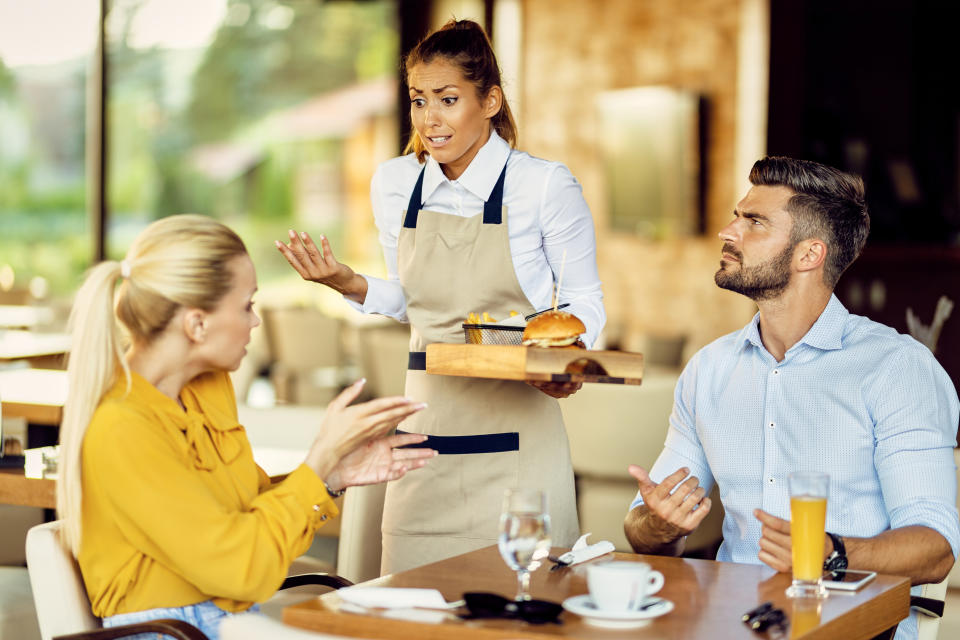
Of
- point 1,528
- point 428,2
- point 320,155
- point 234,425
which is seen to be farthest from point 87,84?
point 234,425

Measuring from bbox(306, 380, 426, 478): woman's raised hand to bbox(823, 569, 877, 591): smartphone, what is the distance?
0.68m

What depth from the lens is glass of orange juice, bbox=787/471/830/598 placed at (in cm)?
176

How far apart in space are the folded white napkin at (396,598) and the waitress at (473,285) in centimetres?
77

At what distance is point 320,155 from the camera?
405 inches

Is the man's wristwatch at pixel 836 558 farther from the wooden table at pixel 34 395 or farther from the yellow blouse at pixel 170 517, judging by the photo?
the wooden table at pixel 34 395

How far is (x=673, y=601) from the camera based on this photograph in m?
1.71

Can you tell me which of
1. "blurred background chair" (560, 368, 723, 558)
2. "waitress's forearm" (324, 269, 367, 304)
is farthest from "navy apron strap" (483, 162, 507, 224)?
"blurred background chair" (560, 368, 723, 558)

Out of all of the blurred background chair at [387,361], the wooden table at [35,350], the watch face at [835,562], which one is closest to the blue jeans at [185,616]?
the watch face at [835,562]

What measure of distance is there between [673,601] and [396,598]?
0.40m

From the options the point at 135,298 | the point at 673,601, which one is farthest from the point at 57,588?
the point at 673,601

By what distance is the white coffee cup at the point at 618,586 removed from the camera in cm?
160

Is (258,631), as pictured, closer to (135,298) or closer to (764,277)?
(135,298)

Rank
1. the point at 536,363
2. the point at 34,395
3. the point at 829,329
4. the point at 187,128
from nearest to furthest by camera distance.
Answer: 1. the point at 536,363
2. the point at 829,329
3. the point at 34,395
4. the point at 187,128

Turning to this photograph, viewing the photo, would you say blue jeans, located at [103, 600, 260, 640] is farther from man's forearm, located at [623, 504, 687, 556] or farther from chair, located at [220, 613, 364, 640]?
man's forearm, located at [623, 504, 687, 556]
